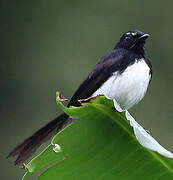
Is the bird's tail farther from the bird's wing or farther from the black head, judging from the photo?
the black head

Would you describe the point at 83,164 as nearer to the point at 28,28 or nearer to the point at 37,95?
the point at 37,95

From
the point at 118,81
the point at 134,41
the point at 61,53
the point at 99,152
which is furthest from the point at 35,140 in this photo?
the point at 61,53

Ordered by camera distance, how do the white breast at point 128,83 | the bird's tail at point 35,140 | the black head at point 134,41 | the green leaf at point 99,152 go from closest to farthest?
the green leaf at point 99,152, the bird's tail at point 35,140, the white breast at point 128,83, the black head at point 134,41

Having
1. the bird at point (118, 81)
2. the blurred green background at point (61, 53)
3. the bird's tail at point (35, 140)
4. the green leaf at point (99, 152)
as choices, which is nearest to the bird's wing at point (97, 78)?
the bird at point (118, 81)

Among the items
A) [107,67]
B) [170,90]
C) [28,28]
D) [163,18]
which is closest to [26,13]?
[28,28]

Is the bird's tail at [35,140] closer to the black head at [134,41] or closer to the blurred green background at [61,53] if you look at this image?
the black head at [134,41]

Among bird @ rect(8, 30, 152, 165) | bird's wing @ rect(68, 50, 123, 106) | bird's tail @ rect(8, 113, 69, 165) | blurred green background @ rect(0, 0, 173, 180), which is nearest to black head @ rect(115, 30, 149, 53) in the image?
bird @ rect(8, 30, 152, 165)

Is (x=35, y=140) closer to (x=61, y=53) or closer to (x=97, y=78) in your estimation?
(x=97, y=78)
